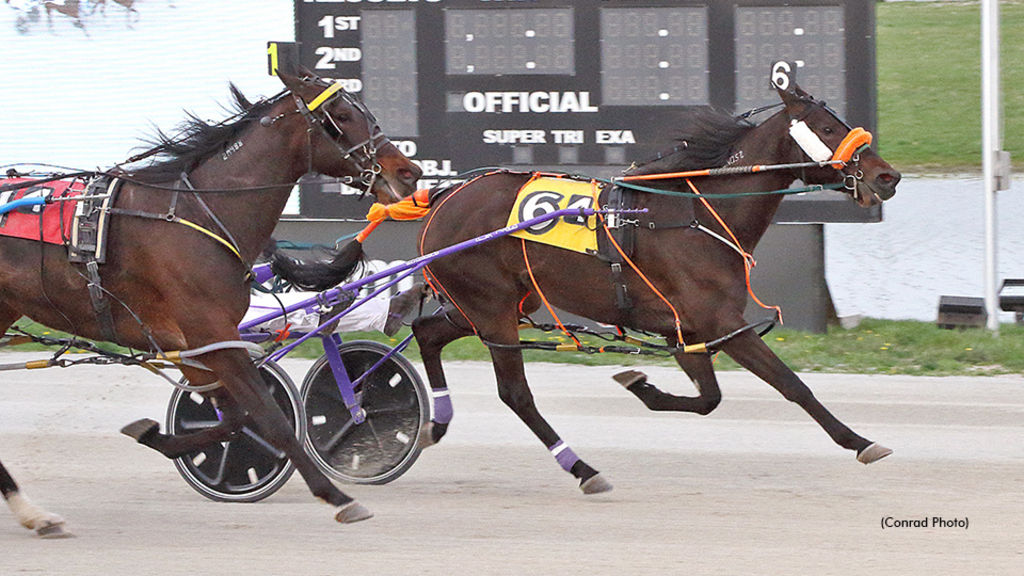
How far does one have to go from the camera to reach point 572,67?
9070 millimetres

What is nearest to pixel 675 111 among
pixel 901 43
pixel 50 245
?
pixel 50 245

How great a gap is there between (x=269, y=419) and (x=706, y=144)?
7.66ft

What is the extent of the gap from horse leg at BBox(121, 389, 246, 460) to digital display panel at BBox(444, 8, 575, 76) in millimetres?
4754

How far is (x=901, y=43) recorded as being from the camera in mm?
28859

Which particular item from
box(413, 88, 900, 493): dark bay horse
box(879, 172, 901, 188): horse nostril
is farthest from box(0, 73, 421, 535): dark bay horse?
box(879, 172, 901, 188): horse nostril

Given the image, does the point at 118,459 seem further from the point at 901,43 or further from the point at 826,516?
the point at 901,43

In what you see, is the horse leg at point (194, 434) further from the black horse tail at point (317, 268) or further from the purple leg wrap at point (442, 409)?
the purple leg wrap at point (442, 409)

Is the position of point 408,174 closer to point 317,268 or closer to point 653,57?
point 317,268

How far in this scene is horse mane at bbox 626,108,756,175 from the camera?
18.1 ft

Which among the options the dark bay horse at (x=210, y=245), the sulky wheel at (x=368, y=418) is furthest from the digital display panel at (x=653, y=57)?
the dark bay horse at (x=210, y=245)

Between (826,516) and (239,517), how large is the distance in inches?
92.6

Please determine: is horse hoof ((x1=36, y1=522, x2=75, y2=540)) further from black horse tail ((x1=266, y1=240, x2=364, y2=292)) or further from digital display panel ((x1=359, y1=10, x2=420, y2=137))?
digital display panel ((x1=359, y1=10, x2=420, y2=137))

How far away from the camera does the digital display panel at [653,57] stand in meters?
8.99

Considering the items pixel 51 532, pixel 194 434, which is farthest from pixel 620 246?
pixel 51 532
